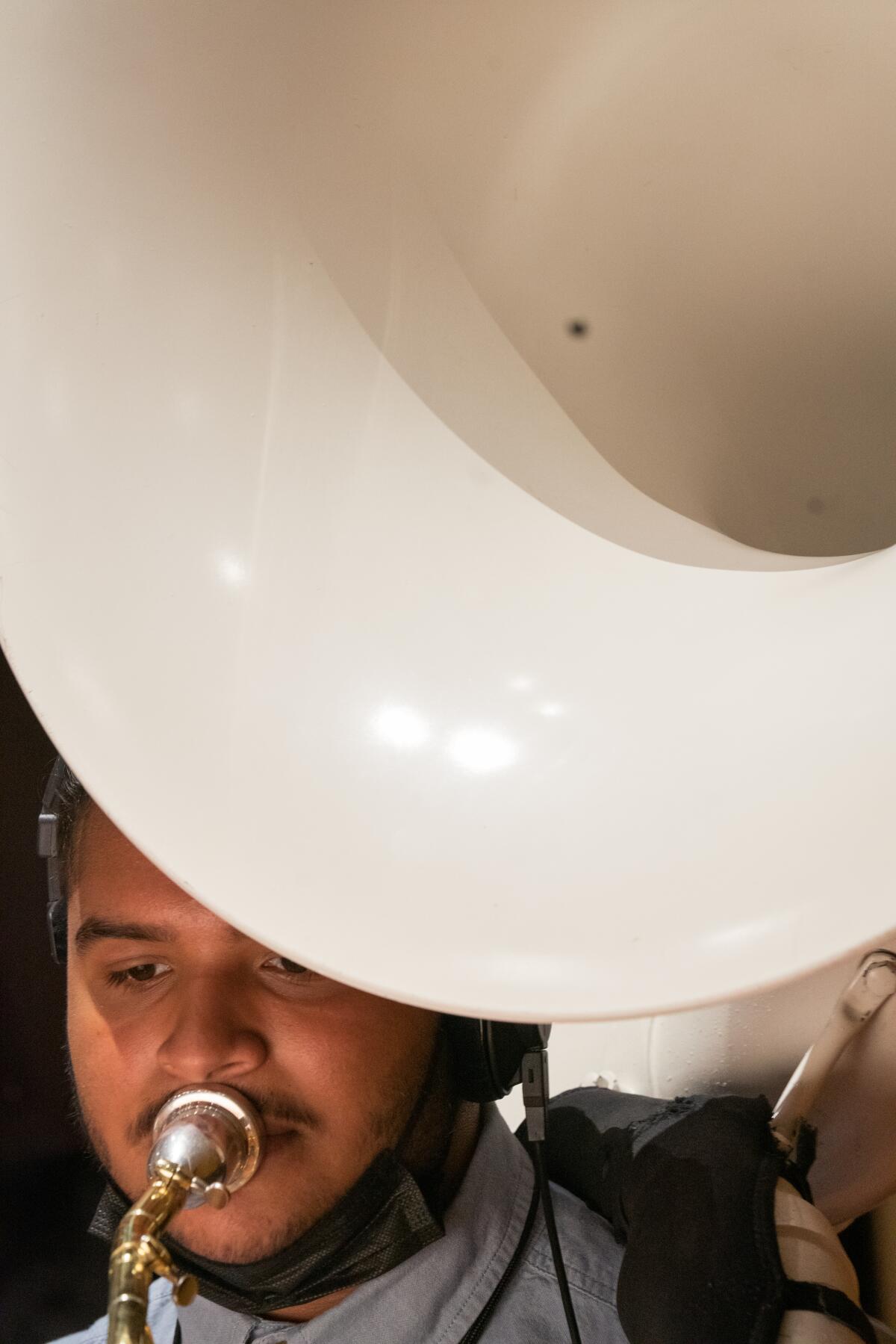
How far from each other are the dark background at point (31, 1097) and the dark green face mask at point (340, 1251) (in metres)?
0.43

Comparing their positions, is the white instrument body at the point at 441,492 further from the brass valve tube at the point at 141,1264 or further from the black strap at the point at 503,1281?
the black strap at the point at 503,1281

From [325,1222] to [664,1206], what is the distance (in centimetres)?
23

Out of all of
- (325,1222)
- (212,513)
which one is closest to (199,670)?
(212,513)

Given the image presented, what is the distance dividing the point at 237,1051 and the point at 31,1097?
0.61 m

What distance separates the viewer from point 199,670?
1.54ft

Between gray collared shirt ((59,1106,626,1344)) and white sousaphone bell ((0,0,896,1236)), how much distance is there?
0.40m

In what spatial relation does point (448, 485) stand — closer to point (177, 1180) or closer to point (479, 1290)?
point (177, 1180)

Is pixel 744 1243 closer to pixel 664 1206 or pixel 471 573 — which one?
pixel 664 1206

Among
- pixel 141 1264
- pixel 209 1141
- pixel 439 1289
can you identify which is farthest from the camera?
pixel 439 1289

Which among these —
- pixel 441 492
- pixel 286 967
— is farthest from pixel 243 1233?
pixel 441 492

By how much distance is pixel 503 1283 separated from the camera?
76cm

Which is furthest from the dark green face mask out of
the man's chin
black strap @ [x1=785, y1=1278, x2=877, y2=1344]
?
black strap @ [x1=785, y1=1278, x2=877, y2=1344]

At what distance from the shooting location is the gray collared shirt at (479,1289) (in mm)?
737

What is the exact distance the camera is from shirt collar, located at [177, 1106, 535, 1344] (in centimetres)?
74
